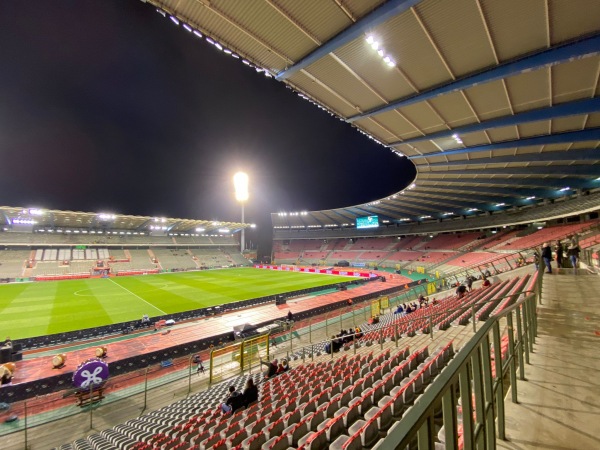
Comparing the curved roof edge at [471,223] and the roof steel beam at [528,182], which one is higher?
the roof steel beam at [528,182]

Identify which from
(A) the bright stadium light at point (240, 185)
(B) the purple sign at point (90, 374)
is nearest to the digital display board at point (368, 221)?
(A) the bright stadium light at point (240, 185)

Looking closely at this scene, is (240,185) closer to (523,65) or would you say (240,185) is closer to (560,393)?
(523,65)

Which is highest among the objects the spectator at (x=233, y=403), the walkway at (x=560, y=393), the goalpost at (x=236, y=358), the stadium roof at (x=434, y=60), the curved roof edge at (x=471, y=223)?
the stadium roof at (x=434, y=60)

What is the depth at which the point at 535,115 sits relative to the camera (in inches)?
507

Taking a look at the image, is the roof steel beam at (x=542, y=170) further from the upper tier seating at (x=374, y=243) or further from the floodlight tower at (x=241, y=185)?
the floodlight tower at (x=241, y=185)

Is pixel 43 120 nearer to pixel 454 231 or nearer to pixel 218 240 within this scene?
pixel 218 240

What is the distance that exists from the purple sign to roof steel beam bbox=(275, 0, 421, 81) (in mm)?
14549

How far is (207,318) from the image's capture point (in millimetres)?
23812

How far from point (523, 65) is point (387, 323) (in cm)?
1399

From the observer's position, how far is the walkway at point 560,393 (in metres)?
2.69

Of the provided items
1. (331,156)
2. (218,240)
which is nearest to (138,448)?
(331,156)

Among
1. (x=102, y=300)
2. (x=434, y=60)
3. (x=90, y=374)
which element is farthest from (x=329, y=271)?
(x=434, y=60)

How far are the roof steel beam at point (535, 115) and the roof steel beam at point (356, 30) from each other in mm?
9307

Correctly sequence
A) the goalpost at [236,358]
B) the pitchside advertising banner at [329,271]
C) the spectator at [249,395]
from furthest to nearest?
1. the pitchside advertising banner at [329,271]
2. the goalpost at [236,358]
3. the spectator at [249,395]
